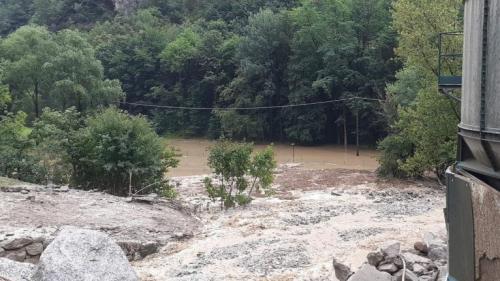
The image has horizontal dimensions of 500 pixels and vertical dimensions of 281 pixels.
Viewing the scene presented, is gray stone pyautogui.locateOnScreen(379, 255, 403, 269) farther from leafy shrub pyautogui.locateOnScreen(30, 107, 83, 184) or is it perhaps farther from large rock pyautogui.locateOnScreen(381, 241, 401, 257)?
leafy shrub pyautogui.locateOnScreen(30, 107, 83, 184)

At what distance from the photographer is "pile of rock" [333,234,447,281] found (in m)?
8.81

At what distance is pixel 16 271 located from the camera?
8.84 m

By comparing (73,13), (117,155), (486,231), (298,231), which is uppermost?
(73,13)

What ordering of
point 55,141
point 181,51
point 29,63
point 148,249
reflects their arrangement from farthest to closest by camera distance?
1. point 181,51
2. point 29,63
3. point 55,141
4. point 148,249

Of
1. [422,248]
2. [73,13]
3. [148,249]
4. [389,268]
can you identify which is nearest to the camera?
[389,268]

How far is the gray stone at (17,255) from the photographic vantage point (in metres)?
12.1

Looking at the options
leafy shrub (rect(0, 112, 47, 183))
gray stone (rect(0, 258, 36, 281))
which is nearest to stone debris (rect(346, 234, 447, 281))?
gray stone (rect(0, 258, 36, 281))

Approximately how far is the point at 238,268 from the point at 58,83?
30.0 metres

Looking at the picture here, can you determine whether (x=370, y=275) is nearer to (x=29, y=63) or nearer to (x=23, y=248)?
(x=23, y=248)

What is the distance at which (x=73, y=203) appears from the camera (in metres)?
17.2

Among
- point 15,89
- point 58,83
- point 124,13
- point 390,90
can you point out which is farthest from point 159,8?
point 390,90

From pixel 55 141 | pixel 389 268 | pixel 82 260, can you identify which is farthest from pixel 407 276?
pixel 55 141

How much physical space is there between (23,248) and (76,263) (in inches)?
164

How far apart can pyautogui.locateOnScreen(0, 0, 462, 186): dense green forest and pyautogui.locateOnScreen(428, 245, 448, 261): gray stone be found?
42.2 ft
